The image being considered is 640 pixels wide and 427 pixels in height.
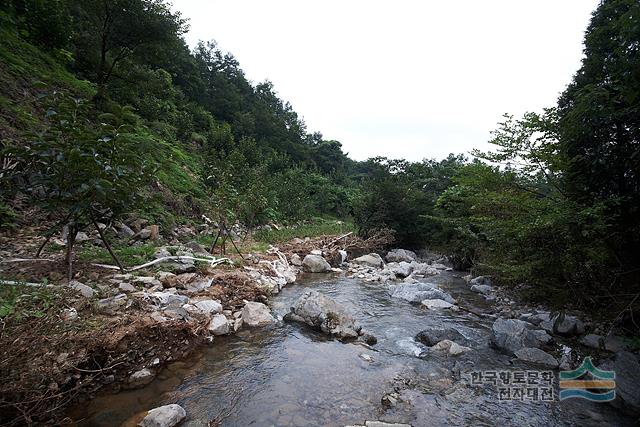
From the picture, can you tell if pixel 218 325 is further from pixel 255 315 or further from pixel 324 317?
pixel 324 317

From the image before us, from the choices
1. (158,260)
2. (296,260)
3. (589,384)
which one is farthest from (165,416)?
(296,260)

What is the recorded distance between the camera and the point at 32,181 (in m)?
4.28

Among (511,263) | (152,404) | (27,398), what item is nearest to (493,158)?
(511,263)

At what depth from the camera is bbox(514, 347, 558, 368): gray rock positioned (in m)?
4.68

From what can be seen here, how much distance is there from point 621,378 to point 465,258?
29.9ft

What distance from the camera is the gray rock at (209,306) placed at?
17.3ft

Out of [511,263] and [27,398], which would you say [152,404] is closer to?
[27,398]

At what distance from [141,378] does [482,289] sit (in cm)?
920

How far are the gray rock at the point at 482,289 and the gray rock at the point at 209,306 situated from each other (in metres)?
7.81

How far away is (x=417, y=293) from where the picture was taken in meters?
8.27

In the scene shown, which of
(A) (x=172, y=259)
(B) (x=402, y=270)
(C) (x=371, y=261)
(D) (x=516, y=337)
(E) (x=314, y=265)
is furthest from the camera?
(C) (x=371, y=261)

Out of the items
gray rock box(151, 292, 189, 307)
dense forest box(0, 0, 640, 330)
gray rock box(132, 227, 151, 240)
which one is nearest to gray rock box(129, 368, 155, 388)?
gray rock box(151, 292, 189, 307)

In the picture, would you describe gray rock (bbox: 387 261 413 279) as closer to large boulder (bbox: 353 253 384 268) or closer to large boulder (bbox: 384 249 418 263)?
large boulder (bbox: 353 253 384 268)

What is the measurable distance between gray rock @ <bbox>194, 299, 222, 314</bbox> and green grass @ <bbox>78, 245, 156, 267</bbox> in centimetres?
180
